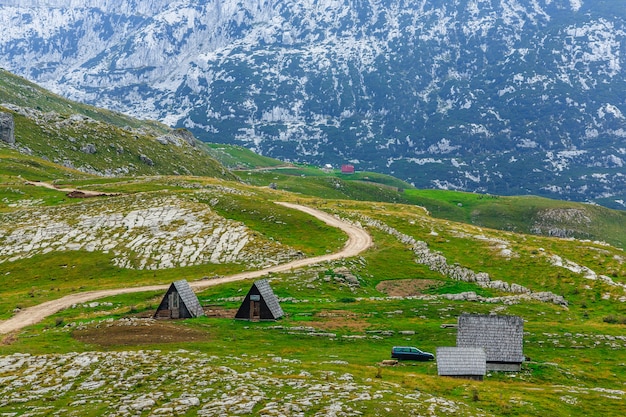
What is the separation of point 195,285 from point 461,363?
159 feet

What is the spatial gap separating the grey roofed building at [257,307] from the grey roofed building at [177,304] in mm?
5602

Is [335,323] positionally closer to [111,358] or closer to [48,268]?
[111,358]

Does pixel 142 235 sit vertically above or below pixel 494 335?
above

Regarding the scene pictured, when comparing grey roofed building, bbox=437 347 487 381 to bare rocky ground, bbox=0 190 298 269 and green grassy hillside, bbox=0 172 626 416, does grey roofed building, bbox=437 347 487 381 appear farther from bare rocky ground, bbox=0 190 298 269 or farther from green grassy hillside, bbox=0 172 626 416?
bare rocky ground, bbox=0 190 298 269

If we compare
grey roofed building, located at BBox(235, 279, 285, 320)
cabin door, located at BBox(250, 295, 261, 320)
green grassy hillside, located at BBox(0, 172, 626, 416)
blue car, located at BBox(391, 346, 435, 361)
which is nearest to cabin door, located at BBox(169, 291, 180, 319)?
green grassy hillside, located at BBox(0, 172, 626, 416)

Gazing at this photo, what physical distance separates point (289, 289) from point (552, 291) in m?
44.5

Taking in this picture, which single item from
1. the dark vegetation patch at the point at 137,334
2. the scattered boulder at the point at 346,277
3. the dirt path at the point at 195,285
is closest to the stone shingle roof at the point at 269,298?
the dark vegetation patch at the point at 137,334

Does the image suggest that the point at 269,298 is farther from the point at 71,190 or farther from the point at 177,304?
the point at 71,190

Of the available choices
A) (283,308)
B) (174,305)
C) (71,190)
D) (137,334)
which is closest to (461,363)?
(137,334)

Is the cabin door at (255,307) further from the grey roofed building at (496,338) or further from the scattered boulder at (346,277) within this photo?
the grey roofed building at (496,338)

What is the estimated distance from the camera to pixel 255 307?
6706 centimetres

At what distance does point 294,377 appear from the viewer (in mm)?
39000

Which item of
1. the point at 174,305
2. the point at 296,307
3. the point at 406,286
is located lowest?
the point at 406,286

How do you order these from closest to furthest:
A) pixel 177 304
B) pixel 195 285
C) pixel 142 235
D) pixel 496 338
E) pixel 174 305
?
pixel 496 338
pixel 177 304
pixel 174 305
pixel 195 285
pixel 142 235
